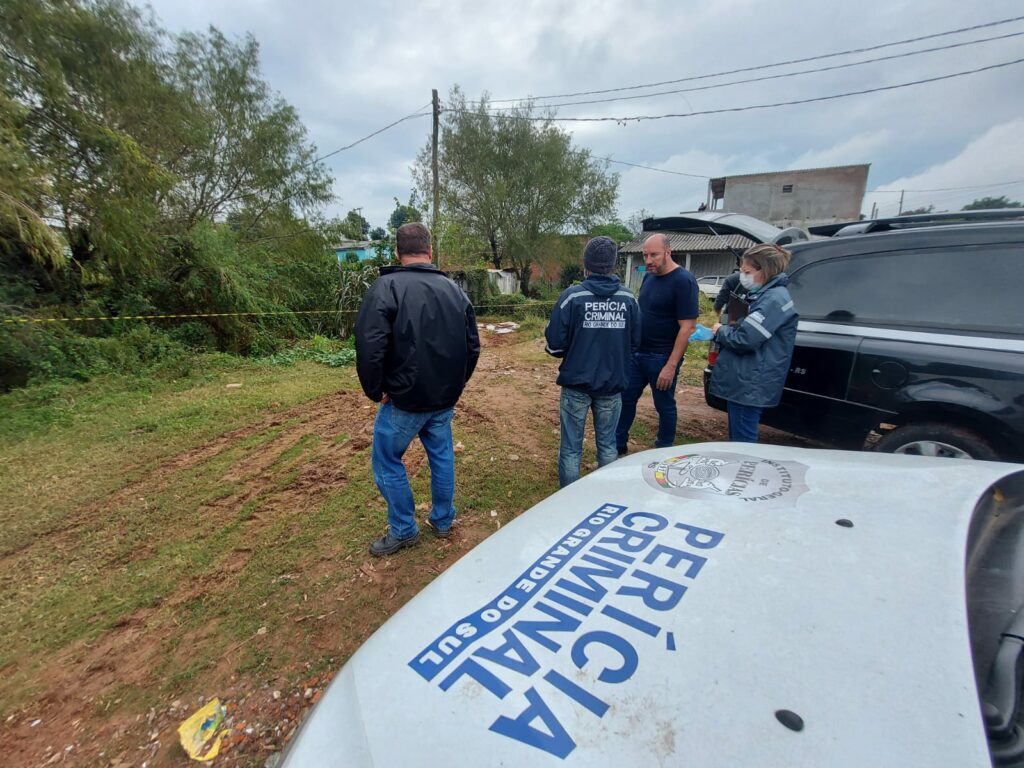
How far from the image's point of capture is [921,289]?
269 centimetres

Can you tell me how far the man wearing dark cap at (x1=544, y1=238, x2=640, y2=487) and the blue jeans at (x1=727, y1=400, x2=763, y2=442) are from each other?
86 centimetres

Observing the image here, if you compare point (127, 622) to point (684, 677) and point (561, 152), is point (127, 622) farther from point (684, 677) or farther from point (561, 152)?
point (561, 152)

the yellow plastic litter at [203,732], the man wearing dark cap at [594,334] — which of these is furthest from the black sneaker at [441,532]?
the yellow plastic litter at [203,732]

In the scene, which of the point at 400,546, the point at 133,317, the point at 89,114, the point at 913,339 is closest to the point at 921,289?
the point at 913,339

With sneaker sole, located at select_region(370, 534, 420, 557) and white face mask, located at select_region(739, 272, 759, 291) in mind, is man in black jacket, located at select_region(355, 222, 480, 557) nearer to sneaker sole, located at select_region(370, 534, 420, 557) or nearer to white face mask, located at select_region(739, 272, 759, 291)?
sneaker sole, located at select_region(370, 534, 420, 557)

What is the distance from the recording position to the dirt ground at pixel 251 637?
1654mm

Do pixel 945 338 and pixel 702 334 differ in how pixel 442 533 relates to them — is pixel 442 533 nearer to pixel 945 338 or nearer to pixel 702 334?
pixel 702 334

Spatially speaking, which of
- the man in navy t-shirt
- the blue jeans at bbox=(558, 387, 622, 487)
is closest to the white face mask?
the man in navy t-shirt

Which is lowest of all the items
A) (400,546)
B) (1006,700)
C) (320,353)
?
(400,546)

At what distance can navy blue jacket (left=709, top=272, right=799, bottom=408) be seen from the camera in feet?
8.96

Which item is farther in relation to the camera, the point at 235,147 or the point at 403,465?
the point at 235,147

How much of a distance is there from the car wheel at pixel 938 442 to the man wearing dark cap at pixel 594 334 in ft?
5.46

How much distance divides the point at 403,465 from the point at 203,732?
1330 millimetres

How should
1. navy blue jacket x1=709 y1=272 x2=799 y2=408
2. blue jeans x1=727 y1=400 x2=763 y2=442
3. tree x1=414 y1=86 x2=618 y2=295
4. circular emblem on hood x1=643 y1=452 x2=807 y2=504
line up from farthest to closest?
tree x1=414 y1=86 x2=618 y2=295 < blue jeans x1=727 y1=400 x2=763 y2=442 < navy blue jacket x1=709 y1=272 x2=799 y2=408 < circular emblem on hood x1=643 y1=452 x2=807 y2=504
